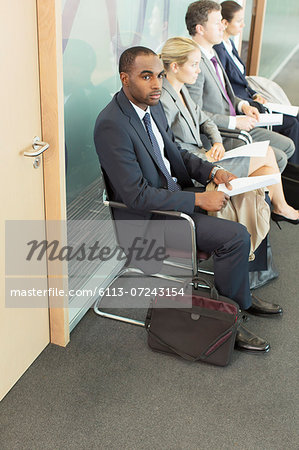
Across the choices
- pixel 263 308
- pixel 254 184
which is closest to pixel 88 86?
pixel 254 184

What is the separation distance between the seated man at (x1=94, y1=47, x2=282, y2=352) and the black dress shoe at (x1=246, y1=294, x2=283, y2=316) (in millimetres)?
222

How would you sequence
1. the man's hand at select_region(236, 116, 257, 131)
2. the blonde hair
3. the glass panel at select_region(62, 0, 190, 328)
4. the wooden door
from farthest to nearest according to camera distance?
1. the man's hand at select_region(236, 116, 257, 131)
2. the blonde hair
3. the glass panel at select_region(62, 0, 190, 328)
4. the wooden door

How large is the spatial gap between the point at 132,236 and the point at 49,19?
1.11m

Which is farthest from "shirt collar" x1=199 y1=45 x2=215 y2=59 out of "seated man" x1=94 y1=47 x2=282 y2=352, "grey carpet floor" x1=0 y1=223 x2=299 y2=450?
"grey carpet floor" x1=0 y1=223 x2=299 y2=450

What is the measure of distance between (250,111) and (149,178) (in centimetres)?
179

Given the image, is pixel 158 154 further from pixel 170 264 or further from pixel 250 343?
pixel 250 343

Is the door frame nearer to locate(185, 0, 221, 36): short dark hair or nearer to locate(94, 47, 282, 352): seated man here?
locate(94, 47, 282, 352): seated man

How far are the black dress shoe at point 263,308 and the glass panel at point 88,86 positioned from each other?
2.98 ft

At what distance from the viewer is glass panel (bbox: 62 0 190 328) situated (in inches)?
106

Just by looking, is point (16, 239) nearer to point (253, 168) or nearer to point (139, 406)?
point (139, 406)

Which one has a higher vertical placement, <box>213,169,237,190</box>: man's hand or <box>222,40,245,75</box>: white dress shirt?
<box>222,40,245,75</box>: white dress shirt

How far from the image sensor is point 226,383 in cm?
253

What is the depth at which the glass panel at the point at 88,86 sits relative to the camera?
2.68 meters

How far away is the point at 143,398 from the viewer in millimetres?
2422
